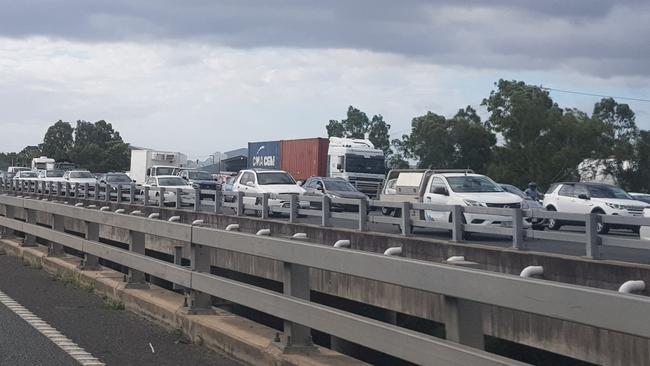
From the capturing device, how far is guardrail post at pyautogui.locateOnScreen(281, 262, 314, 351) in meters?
6.61

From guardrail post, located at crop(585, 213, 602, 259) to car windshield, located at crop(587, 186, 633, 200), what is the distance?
14.0m

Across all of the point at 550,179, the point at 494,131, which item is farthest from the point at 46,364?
the point at 494,131

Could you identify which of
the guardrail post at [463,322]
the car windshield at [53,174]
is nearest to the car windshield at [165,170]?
the car windshield at [53,174]

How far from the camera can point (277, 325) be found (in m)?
12.0

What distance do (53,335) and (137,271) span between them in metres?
2.06

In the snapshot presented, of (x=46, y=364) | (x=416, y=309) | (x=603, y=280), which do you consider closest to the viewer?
(x=46, y=364)

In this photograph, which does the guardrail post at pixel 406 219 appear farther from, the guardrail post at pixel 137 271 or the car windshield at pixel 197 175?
the car windshield at pixel 197 175

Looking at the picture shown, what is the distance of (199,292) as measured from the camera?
8.47m

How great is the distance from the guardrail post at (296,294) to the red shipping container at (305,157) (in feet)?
129

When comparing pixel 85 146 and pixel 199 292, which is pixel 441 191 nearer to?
pixel 199 292

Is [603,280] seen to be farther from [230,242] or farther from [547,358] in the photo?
[230,242]

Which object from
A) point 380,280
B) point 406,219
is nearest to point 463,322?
point 380,280

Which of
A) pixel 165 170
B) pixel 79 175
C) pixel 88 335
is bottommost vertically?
pixel 88 335

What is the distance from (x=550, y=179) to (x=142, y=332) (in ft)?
185
